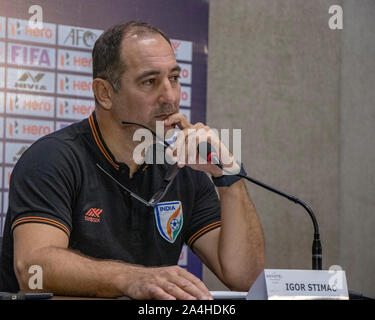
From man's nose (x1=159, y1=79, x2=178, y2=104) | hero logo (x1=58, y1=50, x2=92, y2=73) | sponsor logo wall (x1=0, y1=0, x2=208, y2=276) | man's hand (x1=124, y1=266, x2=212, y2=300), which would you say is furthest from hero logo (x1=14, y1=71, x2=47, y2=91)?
man's hand (x1=124, y1=266, x2=212, y2=300)

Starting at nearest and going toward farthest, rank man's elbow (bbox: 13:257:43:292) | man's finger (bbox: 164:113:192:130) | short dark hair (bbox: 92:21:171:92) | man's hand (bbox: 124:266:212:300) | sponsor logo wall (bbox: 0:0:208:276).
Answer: man's hand (bbox: 124:266:212:300)
man's elbow (bbox: 13:257:43:292)
man's finger (bbox: 164:113:192:130)
short dark hair (bbox: 92:21:171:92)
sponsor logo wall (bbox: 0:0:208:276)

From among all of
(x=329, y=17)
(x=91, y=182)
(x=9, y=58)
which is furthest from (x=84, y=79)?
(x=329, y=17)

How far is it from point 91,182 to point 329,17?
6.79 ft

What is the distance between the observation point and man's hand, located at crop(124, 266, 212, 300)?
89cm

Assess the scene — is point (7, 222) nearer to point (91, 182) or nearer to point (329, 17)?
point (91, 182)

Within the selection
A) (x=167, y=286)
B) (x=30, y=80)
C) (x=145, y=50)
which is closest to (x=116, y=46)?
(x=145, y=50)

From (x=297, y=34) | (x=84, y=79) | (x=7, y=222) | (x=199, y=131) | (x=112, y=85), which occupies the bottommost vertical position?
(x=7, y=222)

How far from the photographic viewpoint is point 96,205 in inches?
59.0

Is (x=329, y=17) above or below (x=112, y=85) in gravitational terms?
above

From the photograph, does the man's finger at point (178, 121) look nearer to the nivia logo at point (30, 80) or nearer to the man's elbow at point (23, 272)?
the man's elbow at point (23, 272)

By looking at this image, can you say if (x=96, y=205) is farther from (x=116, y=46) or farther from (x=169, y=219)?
(x=116, y=46)

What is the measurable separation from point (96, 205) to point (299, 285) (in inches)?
28.9

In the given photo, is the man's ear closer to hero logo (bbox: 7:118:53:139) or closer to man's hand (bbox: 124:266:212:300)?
hero logo (bbox: 7:118:53:139)

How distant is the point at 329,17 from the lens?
300 cm
